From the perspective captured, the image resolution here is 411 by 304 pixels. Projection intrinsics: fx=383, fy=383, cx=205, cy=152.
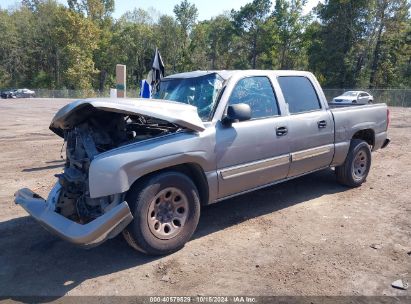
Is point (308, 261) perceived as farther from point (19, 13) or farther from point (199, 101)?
point (19, 13)

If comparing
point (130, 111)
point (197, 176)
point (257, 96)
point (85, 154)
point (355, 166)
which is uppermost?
point (257, 96)

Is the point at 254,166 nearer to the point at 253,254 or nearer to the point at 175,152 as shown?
the point at 253,254

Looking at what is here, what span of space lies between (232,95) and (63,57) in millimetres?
69923

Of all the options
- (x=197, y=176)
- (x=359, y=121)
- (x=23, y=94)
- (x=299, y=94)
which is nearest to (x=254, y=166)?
(x=197, y=176)

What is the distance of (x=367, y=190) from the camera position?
638 centimetres

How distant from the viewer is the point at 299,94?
5523mm

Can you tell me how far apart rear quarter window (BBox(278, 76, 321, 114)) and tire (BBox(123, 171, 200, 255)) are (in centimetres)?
206

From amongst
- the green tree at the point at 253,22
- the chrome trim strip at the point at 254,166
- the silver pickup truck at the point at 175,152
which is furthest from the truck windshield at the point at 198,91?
the green tree at the point at 253,22

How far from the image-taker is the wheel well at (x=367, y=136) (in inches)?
257

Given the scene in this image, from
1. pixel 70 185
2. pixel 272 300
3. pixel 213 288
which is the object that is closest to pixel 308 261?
pixel 272 300

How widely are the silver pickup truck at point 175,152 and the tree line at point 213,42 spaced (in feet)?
163

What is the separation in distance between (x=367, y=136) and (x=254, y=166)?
3.03 metres

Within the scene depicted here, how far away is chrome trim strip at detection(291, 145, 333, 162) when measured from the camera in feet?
17.0

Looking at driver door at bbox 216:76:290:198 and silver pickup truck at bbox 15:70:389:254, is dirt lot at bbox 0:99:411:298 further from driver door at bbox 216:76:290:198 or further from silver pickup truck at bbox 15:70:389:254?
driver door at bbox 216:76:290:198
